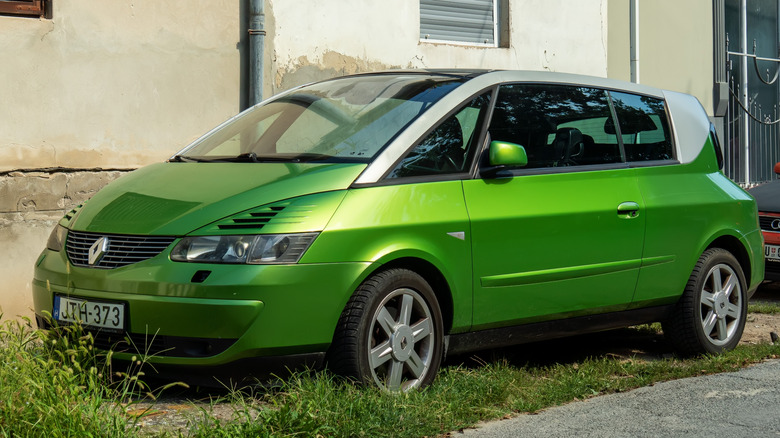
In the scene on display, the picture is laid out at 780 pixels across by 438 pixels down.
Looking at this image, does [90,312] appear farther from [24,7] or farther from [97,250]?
Result: [24,7]

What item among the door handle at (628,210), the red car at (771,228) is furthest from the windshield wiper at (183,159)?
the red car at (771,228)

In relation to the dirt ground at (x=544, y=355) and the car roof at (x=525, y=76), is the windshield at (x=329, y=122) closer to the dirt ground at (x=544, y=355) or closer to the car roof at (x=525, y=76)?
the car roof at (x=525, y=76)

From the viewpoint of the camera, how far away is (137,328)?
16.0 ft

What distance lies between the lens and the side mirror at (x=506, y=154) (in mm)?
5512

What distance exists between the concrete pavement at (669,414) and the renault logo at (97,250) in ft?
6.01

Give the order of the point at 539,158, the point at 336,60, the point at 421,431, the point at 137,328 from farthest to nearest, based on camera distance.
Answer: the point at 336,60 < the point at 539,158 < the point at 137,328 < the point at 421,431

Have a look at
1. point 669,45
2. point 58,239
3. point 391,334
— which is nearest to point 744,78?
point 669,45

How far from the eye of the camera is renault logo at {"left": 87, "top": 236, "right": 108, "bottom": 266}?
5.07 m

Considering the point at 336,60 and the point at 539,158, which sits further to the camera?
the point at 336,60

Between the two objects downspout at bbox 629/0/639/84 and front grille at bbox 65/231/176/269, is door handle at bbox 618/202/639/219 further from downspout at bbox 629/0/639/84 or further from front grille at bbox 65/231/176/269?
downspout at bbox 629/0/639/84

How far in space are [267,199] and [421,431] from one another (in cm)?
125

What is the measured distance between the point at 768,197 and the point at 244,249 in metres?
7.20

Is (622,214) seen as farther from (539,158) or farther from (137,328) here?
(137,328)

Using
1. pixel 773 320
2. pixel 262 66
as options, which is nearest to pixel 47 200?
pixel 262 66
